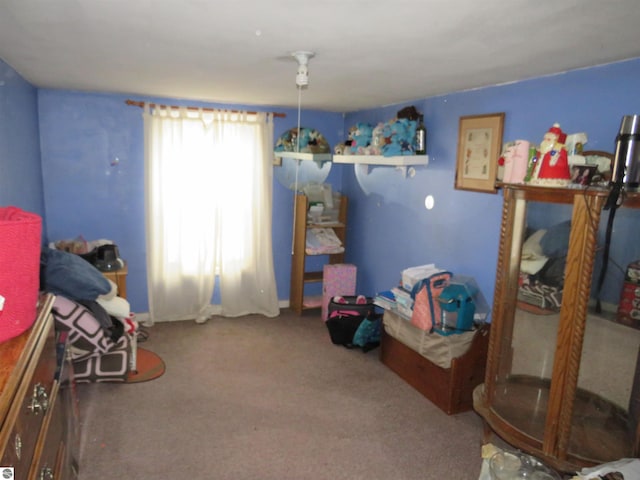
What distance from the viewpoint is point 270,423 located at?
2.77 metres

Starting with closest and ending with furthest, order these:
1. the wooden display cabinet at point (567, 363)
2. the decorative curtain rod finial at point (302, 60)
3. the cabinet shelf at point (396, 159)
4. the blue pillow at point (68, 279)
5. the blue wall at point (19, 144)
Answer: the wooden display cabinet at point (567, 363), the decorative curtain rod finial at point (302, 60), the blue wall at point (19, 144), the blue pillow at point (68, 279), the cabinet shelf at point (396, 159)

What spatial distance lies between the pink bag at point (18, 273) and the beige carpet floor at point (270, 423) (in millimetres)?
1306

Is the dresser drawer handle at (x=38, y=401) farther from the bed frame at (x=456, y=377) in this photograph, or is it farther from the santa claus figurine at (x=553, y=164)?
the bed frame at (x=456, y=377)

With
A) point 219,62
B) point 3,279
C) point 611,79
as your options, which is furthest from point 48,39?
point 611,79

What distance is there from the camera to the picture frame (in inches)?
115

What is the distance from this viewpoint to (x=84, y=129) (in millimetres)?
3932

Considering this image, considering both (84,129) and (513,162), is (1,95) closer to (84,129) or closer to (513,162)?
(84,129)

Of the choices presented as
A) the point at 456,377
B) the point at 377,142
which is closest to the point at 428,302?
the point at 456,377

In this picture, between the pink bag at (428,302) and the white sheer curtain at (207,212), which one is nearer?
the pink bag at (428,302)

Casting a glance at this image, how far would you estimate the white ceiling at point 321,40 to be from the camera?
5.01 ft

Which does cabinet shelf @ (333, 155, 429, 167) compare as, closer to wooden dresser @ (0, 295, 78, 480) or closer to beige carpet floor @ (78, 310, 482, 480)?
beige carpet floor @ (78, 310, 482, 480)

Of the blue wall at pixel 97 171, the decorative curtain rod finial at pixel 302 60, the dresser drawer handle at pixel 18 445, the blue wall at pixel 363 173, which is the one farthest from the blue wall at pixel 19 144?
the dresser drawer handle at pixel 18 445

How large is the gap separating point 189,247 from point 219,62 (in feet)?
7.48

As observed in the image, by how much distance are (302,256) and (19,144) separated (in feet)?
8.18
